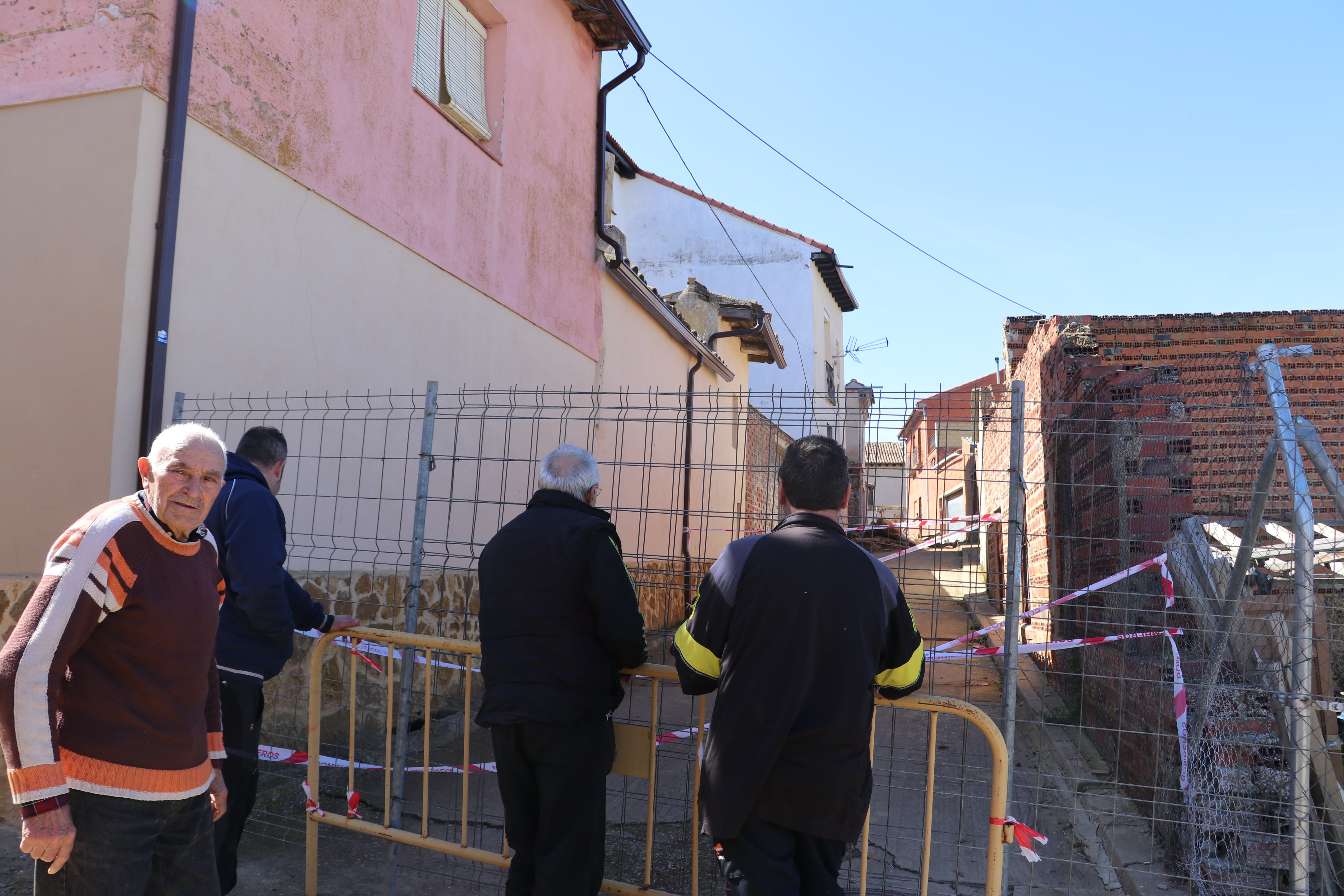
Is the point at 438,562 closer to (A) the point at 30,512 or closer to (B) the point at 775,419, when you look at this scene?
(A) the point at 30,512

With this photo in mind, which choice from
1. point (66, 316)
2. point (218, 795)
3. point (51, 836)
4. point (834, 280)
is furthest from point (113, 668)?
point (834, 280)

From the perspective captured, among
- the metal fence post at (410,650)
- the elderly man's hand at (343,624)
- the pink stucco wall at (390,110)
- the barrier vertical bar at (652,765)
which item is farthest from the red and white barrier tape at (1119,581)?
the pink stucco wall at (390,110)

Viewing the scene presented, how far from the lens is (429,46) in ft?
23.4

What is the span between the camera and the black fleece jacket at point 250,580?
3.19 meters

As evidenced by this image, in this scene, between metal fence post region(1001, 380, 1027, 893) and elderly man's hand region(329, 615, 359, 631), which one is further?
elderly man's hand region(329, 615, 359, 631)

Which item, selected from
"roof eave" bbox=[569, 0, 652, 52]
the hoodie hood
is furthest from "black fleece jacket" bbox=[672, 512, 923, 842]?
"roof eave" bbox=[569, 0, 652, 52]

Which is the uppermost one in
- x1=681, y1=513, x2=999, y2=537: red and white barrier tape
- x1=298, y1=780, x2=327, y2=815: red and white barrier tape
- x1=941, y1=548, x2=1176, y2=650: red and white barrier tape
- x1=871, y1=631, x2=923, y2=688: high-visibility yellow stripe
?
x1=681, y1=513, x2=999, y2=537: red and white barrier tape

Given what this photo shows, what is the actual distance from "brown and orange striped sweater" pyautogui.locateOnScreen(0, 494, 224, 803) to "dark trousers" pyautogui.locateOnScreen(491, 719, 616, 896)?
0.92 m

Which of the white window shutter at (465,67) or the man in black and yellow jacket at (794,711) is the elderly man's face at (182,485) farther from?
the white window shutter at (465,67)

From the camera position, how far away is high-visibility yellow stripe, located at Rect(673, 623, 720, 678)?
2.54 metres

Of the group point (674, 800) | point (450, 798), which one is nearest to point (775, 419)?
point (674, 800)

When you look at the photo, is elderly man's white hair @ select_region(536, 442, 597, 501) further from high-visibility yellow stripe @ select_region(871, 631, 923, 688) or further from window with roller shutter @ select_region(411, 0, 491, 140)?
window with roller shutter @ select_region(411, 0, 491, 140)

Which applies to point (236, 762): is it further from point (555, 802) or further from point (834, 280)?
point (834, 280)

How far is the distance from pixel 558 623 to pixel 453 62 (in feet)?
20.4
